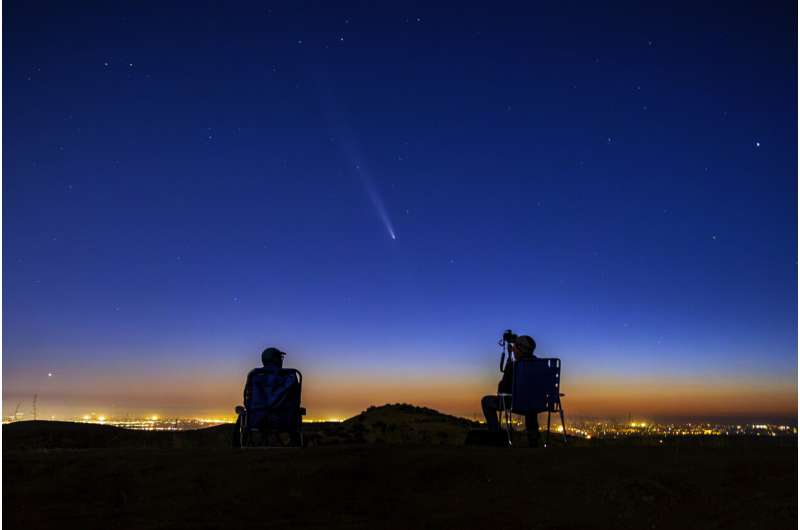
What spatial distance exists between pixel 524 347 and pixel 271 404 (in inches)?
155

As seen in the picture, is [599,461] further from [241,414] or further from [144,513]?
[241,414]

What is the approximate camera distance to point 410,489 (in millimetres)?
7414

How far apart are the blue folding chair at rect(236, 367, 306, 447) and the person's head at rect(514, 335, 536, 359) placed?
11.0 ft

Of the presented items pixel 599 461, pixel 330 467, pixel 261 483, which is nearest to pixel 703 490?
pixel 599 461

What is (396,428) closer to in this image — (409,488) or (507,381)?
(507,381)

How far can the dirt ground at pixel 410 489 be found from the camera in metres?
6.46

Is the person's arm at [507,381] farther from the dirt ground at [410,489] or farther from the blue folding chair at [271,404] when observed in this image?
the blue folding chair at [271,404]

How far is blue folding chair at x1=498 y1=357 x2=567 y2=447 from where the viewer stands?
11.1m

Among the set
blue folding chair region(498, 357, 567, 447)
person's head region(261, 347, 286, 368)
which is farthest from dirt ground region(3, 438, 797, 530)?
person's head region(261, 347, 286, 368)

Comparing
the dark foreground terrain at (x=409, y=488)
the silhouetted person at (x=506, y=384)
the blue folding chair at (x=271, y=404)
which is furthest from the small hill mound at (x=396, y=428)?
the dark foreground terrain at (x=409, y=488)

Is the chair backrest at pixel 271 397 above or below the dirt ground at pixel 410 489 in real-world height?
above

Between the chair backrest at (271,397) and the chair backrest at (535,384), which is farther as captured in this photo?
the chair backrest at (271,397)

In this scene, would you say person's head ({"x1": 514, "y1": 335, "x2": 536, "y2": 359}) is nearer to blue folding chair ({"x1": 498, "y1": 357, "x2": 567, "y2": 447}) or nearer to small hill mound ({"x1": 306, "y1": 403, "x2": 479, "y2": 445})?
blue folding chair ({"x1": 498, "y1": 357, "x2": 567, "y2": 447})

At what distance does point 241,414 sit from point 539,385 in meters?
4.47
